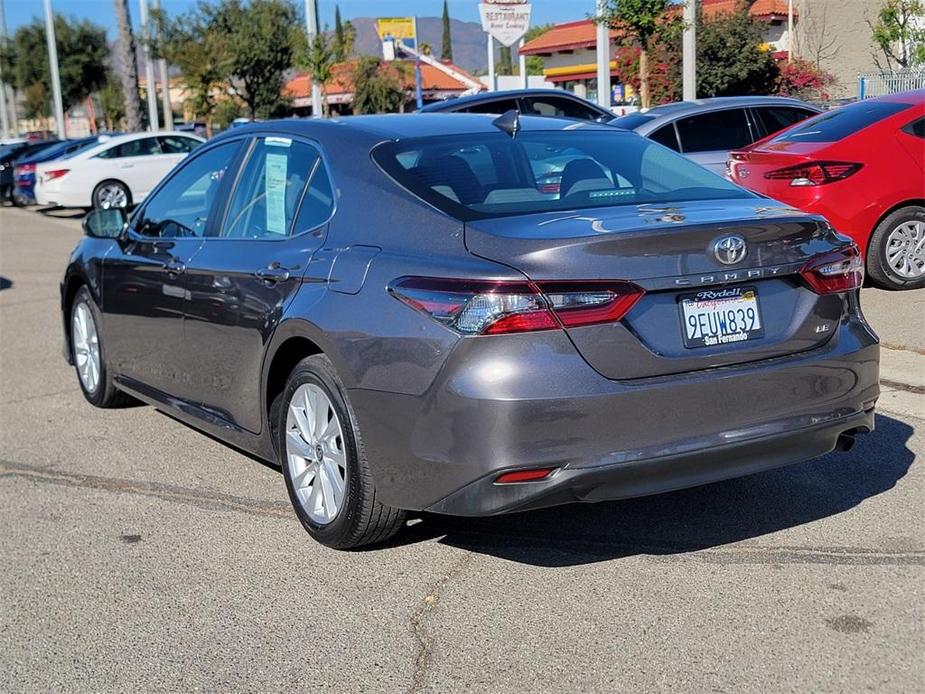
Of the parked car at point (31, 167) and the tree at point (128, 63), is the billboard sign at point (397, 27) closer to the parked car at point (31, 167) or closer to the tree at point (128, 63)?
the tree at point (128, 63)

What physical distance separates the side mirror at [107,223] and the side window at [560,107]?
891 cm

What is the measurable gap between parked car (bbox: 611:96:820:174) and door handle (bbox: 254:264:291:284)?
7.55m

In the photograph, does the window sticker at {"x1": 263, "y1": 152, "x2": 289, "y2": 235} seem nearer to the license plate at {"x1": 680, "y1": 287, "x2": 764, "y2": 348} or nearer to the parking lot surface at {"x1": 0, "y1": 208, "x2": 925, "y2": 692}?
the parking lot surface at {"x1": 0, "y1": 208, "x2": 925, "y2": 692}

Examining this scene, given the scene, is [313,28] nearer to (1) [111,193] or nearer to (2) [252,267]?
(1) [111,193]

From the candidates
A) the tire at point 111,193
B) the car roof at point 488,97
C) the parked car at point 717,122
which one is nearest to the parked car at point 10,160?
the tire at point 111,193

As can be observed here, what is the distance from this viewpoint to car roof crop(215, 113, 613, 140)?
16.0 feet

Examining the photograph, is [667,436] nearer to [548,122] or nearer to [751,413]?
[751,413]

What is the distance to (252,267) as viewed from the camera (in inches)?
196

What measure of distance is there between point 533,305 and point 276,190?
188cm

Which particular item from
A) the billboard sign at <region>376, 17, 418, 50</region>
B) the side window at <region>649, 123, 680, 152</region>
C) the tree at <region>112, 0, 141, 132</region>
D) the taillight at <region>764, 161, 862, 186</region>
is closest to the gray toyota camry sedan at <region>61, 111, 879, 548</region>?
the taillight at <region>764, 161, 862, 186</region>

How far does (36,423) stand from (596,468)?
14.6 feet

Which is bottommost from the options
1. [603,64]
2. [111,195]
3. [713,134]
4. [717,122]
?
[111,195]

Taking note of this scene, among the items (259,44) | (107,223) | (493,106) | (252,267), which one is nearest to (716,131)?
(493,106)

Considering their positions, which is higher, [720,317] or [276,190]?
[276,190]
